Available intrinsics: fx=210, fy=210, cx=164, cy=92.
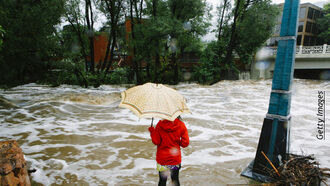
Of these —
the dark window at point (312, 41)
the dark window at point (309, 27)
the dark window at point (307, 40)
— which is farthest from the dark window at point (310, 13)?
the dark window at point (312, 41)

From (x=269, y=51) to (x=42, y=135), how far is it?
25948 millimetres

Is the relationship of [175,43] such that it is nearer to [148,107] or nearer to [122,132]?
[122,132]

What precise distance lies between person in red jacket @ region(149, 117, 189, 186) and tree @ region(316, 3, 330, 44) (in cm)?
4199

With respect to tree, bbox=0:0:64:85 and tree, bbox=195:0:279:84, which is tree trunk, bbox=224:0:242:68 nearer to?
tree, bbox=195:0:279:84

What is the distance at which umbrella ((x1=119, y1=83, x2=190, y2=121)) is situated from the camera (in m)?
2.28

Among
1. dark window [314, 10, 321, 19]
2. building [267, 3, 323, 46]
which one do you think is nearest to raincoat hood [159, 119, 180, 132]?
building [267, 3, 323, 46]

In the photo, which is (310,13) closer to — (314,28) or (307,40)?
(314,28)

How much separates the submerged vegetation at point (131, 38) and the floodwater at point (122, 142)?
4.27 meters

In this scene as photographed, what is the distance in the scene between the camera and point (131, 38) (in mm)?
18469

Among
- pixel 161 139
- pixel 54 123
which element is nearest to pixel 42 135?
pixel 54 123

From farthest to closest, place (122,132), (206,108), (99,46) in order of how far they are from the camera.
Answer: (99,46), (206,108), (122,132)

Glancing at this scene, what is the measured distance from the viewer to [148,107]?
91.8 inches

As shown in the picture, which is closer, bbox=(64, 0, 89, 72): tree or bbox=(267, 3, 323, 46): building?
bbox=(64, 0, 89, 72): tree

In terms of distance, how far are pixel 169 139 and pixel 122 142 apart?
12.6 feet
